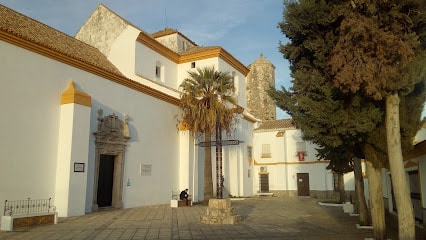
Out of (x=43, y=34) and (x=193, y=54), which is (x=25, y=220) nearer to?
(x=43, y=34)

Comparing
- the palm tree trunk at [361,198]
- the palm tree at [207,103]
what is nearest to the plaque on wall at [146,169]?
the palm tree at [207,103]

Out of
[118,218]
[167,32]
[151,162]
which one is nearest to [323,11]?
[118,218]

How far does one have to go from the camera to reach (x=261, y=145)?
105 ft

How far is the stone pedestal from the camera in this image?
11.2 metres

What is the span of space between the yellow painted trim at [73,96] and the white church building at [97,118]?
0.04 meters

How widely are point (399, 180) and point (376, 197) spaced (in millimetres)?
1675

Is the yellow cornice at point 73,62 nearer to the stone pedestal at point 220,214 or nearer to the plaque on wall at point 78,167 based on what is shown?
the plaque on wall at point 78,167

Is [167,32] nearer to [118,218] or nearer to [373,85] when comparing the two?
[118,218]

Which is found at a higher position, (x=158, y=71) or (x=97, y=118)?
(x=158, y=71)

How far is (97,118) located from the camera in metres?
14.5

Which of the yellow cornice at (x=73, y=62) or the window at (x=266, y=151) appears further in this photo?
the window at (x=266, y=151)

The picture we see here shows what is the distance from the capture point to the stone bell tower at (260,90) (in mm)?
45750

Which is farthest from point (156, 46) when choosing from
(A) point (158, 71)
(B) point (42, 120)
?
(B) point (42, 120)

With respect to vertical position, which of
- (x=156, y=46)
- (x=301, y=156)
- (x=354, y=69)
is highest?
(x=156, y=46)
